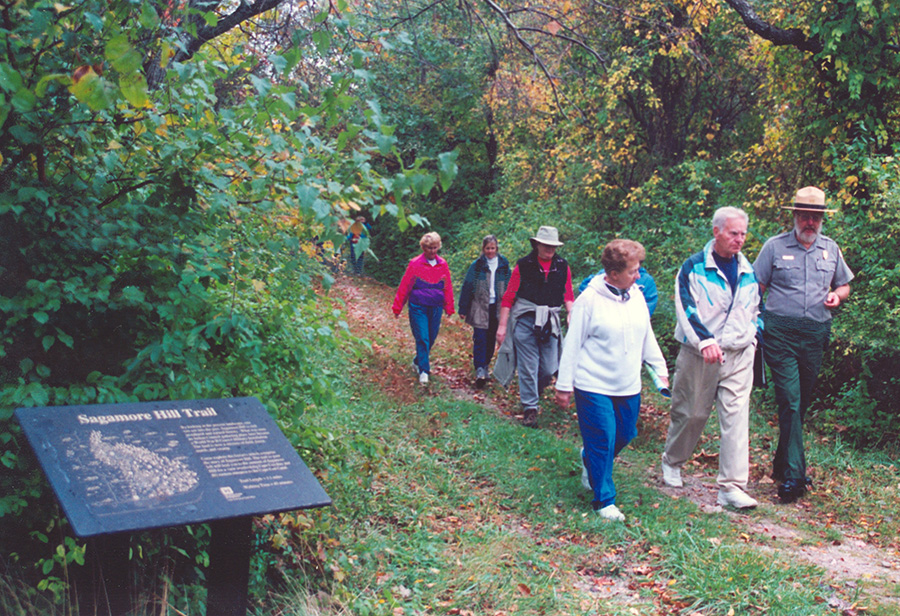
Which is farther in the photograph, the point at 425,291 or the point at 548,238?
the point at 425,291

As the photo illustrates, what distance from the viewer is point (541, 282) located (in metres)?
8.20

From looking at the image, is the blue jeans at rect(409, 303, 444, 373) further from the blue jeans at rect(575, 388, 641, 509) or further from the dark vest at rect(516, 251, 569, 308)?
the blue jeans at rect(575, 388, 641, 509)

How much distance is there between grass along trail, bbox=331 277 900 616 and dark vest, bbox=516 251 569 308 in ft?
4.63

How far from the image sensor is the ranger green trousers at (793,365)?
6.05 meters

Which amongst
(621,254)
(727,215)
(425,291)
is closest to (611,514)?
(621,254)

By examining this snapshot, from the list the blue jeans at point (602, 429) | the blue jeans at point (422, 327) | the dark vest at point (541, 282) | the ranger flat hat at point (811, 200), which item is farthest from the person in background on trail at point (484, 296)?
the ranger flat hat at point (811, 200)

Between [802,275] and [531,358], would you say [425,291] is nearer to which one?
[531,358]

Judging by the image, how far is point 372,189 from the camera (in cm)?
343

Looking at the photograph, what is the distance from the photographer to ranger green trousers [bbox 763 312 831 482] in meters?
6.05

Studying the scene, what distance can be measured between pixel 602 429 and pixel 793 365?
67.9 inches

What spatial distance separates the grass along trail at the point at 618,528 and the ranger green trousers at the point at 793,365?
0.45 metres

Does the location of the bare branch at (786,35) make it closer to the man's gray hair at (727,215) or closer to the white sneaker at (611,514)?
the man's gray hair at (727,215)

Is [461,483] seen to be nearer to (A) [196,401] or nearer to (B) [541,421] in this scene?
(B) [541,421]

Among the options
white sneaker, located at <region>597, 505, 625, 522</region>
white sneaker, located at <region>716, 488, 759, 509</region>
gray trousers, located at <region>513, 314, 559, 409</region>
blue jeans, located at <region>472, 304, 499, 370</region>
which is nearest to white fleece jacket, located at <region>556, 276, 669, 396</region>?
white sneaker, located at <region>597, 505, 625, 522</region>
